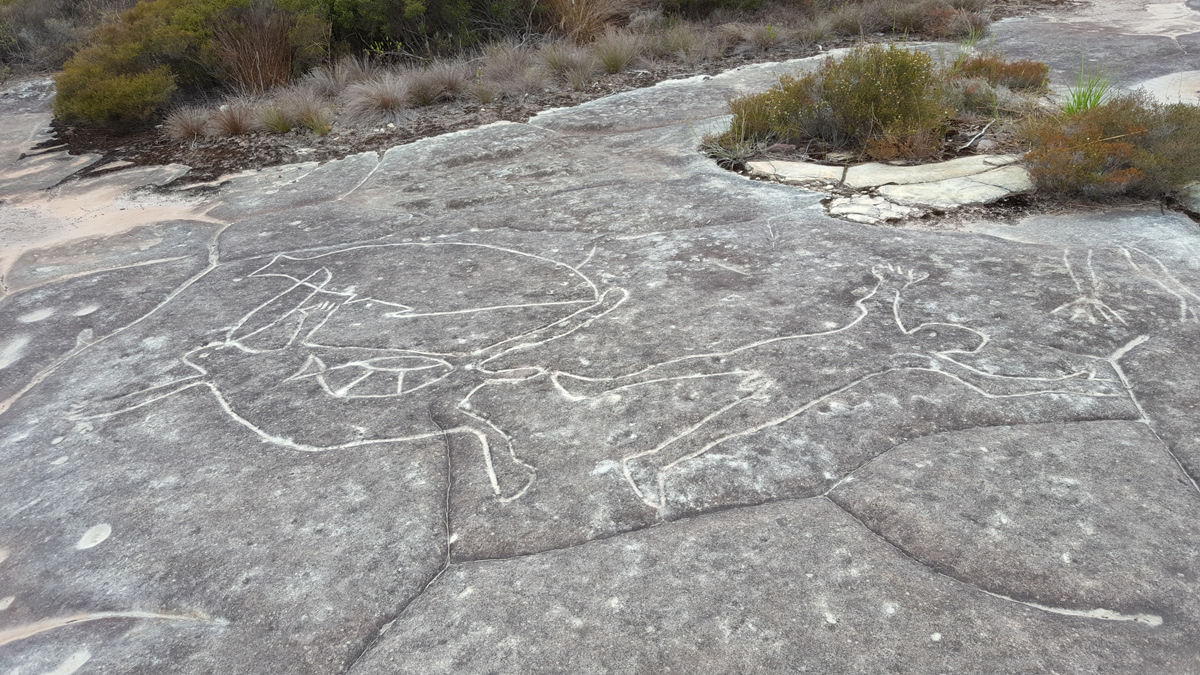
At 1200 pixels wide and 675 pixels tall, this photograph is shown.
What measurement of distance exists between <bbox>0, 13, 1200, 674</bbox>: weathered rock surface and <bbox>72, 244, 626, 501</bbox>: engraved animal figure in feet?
0.05

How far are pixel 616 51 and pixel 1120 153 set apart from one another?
486 centimetres

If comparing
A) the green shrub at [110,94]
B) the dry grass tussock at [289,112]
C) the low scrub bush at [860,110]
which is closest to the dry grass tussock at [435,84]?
the dry grass tussock at [289,112]

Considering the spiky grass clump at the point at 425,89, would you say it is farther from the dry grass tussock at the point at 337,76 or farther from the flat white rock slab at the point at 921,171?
the flat white rock slab at the point at 921,171

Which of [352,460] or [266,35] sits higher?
[266,35]

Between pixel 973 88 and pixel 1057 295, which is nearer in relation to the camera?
pixel 1057 295

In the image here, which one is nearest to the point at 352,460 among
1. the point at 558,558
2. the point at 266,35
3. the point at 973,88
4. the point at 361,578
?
the point at 361,578

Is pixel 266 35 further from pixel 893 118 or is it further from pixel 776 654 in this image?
pixel 776 654

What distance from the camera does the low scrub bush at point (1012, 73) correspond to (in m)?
6.05

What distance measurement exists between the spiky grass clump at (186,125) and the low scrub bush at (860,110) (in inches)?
179

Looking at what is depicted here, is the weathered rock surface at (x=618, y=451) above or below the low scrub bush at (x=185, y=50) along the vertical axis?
below

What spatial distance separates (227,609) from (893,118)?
4643mm

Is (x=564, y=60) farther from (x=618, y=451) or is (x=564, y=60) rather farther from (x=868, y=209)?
(x=618, y=451)

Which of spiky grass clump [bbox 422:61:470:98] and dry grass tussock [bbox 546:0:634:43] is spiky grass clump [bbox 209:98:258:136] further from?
dry grass tussock [bbox 546:0:634:43]

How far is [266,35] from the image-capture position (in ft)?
26.2
